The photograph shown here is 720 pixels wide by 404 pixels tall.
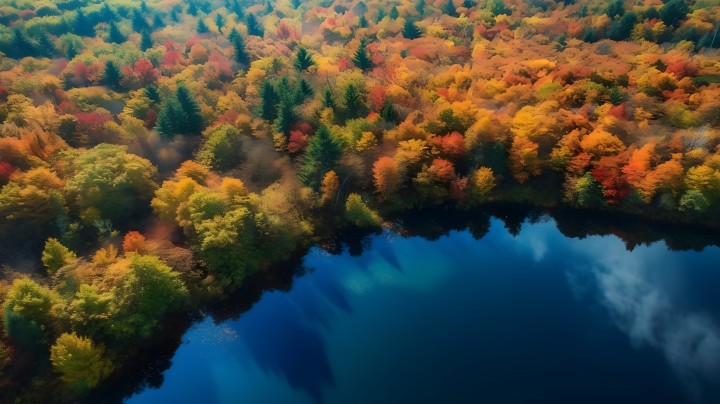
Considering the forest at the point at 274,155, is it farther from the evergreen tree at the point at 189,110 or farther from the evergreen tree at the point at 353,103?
the evergreen tree at the point at 353,103

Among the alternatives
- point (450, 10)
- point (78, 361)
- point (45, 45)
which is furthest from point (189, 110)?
point (450, 10)

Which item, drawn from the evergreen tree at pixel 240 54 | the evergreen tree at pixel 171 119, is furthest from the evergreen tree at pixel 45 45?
the evergreen tree at pixel 171 119

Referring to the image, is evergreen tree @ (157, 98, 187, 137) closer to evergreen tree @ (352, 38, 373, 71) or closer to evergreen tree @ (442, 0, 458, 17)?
evergreen tree @ (352, 38, 373, 71)

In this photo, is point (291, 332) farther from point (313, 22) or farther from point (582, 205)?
point (313, 22)

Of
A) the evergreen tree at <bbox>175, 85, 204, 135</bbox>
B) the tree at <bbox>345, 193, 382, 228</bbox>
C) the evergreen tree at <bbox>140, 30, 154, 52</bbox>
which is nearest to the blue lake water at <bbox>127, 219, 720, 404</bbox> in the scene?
the tree at <bbox>345, 193, 382, 228</bbox>

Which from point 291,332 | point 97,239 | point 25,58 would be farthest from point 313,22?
point 291,332

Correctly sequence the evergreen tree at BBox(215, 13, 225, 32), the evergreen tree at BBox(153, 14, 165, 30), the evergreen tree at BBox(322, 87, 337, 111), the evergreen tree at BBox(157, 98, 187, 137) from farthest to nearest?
the evergreen tree at BBox(215, 13, 225, 32), the evergreen tree at BBox(153, 14, 165, 30), the evergreen tree at BBox(322, 87, 337, 111), the evergreen tree at BBox(157, 98, 187, 137)
